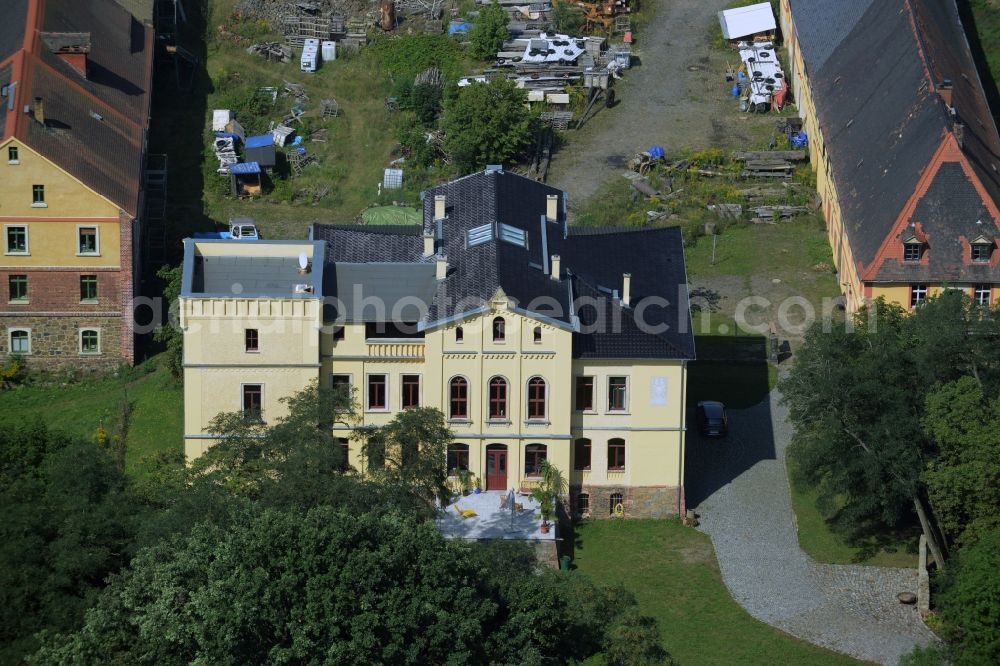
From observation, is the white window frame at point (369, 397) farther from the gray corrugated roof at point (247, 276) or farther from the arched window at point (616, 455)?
the arched window at point (616, 455)

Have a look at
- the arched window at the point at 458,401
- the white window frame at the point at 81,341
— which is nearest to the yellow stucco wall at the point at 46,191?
the white window frame at the point at 81,341

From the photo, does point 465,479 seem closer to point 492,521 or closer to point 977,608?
point 492,521

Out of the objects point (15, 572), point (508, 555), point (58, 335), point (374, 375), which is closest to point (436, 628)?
point (508, 555)

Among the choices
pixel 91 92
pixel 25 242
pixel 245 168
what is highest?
pixel 91 92

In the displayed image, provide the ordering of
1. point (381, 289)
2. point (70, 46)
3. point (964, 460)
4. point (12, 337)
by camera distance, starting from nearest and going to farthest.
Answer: point (964, 460) < point (381, 289) < point (12, 337) < point (70, 46)

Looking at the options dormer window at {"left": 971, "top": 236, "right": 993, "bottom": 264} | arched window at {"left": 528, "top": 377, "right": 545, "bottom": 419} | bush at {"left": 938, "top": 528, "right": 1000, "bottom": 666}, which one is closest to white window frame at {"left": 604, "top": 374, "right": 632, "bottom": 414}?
arched window at {"left": 528, "top": 377, "right": 545, "bottom": 419}

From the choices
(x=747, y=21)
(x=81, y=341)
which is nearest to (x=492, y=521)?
(x=81, y=341)

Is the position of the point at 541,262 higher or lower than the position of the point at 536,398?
higher
